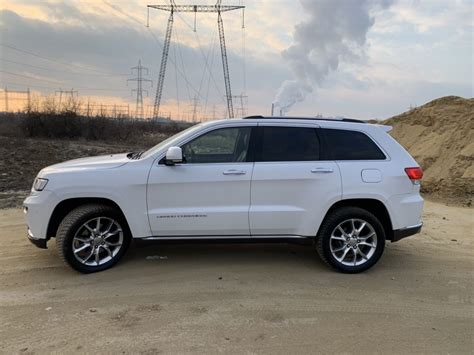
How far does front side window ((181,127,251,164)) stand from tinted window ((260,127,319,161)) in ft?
0.80

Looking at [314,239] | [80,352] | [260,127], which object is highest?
[260,127]

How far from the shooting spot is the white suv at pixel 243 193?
510 cm

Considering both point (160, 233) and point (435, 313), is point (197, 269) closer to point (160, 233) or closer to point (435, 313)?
point (160, 233)

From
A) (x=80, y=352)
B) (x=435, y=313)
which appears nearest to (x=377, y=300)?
(x=435, y=313)

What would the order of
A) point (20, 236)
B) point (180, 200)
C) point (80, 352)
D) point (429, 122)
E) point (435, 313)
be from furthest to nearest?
point (429, 122), point (20, 236), point (180, 200), point (435, 313), point (80, 352)

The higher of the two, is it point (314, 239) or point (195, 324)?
point (314, 239)

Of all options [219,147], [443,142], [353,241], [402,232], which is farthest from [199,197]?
[443,142]

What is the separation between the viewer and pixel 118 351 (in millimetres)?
3521

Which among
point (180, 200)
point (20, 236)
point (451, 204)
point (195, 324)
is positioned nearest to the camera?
point (195, 324)

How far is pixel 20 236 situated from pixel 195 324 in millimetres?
3922

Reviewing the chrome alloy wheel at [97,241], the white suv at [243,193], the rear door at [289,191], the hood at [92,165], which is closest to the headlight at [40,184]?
the white suv at [243,193]

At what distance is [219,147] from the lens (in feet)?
18.2

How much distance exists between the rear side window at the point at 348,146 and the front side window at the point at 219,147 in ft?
3.24

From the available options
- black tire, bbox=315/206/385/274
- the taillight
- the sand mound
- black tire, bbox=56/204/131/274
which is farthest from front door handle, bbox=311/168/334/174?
the sand mound
